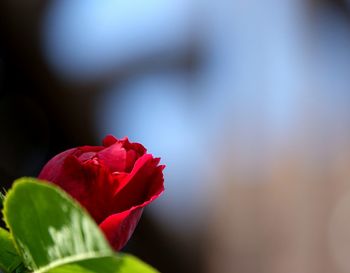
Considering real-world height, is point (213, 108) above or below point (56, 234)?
below

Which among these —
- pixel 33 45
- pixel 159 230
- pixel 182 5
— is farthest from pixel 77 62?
pixel 159 230

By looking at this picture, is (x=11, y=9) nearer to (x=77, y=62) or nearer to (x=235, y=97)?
(x=77, y=62)

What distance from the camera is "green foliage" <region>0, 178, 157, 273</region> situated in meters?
0.12

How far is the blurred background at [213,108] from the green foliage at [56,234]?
1070 millimetres

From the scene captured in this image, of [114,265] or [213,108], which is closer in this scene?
[114,265]

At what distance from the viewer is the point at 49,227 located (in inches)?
5.0

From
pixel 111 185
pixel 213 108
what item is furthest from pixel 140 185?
pixel 213 108

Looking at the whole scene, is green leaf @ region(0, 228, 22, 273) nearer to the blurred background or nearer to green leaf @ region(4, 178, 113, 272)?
green leaf @ region(4, 178, 113, 272)

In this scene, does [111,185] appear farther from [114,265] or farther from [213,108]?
[213,108]

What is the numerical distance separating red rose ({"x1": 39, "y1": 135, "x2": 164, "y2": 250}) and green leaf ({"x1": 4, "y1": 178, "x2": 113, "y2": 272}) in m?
0.04

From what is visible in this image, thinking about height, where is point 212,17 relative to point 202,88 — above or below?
above

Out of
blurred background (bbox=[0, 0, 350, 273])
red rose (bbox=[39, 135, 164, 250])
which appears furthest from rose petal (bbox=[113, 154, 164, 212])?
blurred background (bbox=[0, 0, 350, 273])

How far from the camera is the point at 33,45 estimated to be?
4.03 ft

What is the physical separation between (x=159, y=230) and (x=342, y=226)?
14.5 inches
